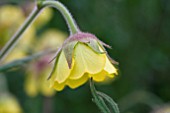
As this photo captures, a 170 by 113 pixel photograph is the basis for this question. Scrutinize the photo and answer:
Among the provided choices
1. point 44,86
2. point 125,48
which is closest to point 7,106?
point 44,86

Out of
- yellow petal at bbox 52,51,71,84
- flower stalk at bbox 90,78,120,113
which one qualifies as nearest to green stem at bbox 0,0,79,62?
yellow petal at bbox 52,51,71,84

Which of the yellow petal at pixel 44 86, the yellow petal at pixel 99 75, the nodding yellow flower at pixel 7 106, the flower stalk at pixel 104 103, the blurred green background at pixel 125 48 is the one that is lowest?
the blurred green background at pixel 125 48

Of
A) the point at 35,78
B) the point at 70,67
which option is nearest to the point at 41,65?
the point at 35,78

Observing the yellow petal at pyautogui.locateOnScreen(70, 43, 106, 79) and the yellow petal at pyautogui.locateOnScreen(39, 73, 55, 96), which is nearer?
the yellow petal at pyautogui.locateOnScreen(70, 43, 106, 79)

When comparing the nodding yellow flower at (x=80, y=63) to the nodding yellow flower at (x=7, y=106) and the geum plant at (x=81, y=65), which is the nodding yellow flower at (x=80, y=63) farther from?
A: the nodding yellow flower at (x=7, y=106)

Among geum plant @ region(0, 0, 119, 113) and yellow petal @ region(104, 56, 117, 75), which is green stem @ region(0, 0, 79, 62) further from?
yellow petal @ region(104, 56, 117, 75)

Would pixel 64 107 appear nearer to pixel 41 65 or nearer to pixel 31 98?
pixel 31 98

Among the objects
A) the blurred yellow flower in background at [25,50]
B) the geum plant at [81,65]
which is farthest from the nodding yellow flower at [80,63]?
the blurred yellow flower in background at [25,50]
